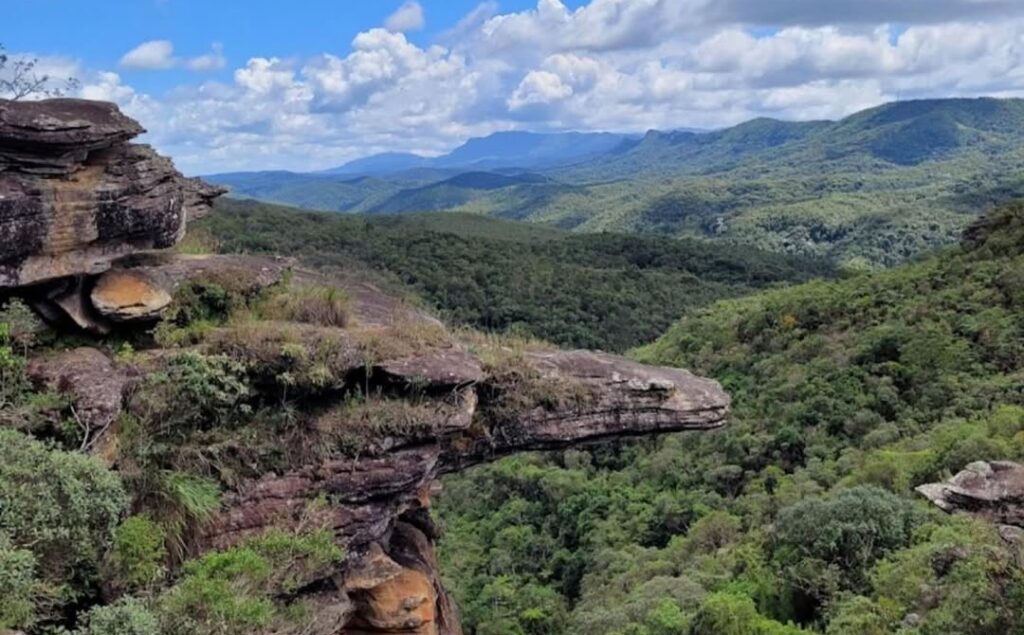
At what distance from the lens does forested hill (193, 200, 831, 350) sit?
88062 mm

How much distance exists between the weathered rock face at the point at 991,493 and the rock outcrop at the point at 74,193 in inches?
709

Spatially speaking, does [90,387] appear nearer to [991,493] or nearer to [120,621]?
[120,621]

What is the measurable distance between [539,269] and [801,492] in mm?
71327

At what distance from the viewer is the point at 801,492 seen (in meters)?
35.1

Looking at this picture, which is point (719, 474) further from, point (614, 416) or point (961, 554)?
point (614, 416)

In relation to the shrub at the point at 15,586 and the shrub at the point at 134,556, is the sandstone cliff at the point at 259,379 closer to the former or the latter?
the shrub at the point at 134,556

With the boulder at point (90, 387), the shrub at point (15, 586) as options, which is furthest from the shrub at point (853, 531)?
the shrub at point (15, 586)

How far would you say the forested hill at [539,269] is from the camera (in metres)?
88.1

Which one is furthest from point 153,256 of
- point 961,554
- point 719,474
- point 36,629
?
point 719,474

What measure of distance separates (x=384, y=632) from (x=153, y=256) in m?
6.45

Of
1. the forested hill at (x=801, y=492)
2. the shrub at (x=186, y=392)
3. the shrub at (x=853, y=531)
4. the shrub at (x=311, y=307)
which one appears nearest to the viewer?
the shrub at (x=186, y=392)

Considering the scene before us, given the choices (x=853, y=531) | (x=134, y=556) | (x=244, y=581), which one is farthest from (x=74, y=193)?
(x=853, y=531)

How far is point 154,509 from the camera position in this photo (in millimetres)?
9594

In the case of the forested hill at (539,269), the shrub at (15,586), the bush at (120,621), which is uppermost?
the shrub at (15,586)
